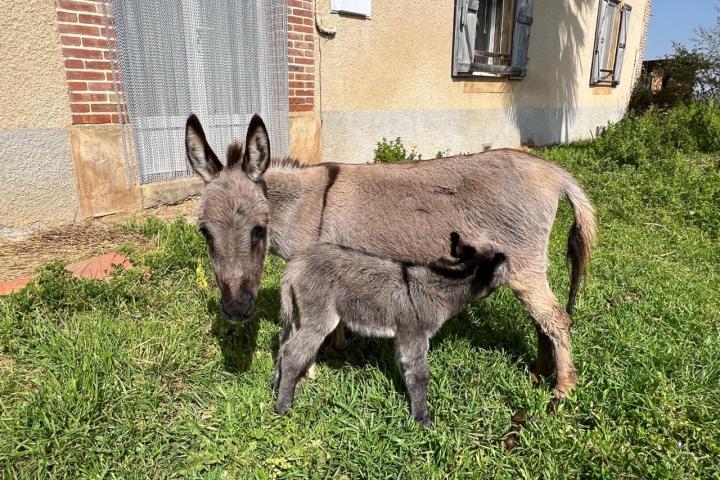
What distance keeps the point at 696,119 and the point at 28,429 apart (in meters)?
12.2

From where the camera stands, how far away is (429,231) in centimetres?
262

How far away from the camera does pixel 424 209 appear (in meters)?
2.62

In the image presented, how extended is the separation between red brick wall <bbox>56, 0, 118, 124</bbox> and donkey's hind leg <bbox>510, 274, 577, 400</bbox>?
4.15m

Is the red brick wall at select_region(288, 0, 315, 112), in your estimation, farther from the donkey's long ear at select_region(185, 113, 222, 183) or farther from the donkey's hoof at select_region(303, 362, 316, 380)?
the donkey's hoof at select_region(303, 362, 316, 380)

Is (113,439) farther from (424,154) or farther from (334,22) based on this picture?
(424,154)

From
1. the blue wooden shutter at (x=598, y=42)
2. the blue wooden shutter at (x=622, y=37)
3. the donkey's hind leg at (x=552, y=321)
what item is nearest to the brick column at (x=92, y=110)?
the donkey's hind leg at (x=552, y=321)

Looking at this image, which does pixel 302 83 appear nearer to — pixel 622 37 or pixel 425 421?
pixel 425 421

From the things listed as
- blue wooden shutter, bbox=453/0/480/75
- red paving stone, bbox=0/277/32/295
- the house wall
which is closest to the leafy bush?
the house wall

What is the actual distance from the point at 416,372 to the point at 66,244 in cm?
349

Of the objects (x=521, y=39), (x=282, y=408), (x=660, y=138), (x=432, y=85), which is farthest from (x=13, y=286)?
(x=660, y=138)

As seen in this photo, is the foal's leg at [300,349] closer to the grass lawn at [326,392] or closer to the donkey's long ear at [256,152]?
the grass lawn at [326,392]

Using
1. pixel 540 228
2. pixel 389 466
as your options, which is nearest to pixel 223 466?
pixel 389 466

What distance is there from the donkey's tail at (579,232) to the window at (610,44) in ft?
41.5

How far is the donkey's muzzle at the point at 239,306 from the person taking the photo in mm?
2162
